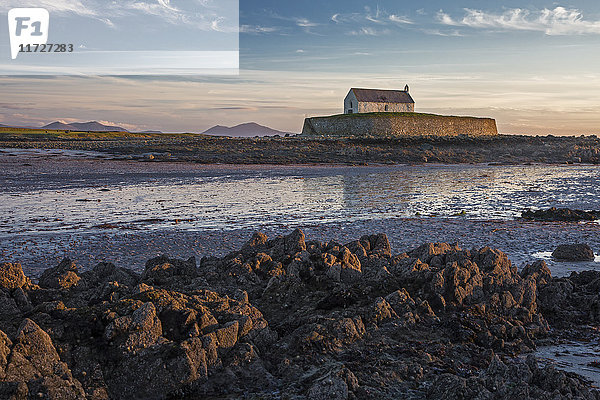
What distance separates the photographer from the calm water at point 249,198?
13672 mm

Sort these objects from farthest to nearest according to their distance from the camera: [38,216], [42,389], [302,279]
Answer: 1. [38,216]
2. [302,279]
3. [42,389]

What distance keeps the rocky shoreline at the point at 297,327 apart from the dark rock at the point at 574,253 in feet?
5.91

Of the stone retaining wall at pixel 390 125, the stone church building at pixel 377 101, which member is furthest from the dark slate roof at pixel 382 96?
the stone retaining wall at pixel 390 125

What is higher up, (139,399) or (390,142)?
(390,142)

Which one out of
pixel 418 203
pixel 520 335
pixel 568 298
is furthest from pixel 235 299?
pixel 418 203

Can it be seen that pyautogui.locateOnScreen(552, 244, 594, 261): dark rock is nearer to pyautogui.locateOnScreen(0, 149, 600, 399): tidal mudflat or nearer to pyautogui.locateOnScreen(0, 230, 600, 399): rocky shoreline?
pyautogui.locateOnScreen(0, 149, 600, 399): tidal mudflat

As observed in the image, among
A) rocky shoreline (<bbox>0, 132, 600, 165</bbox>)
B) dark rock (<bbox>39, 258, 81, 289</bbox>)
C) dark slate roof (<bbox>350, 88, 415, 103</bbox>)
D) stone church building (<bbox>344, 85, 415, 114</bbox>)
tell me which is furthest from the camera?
dark slate roof (<bbox>350, 88, 415, 103</bbox>)

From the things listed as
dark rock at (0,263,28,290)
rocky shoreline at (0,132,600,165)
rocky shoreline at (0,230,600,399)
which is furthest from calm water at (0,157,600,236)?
rocky shoreline at (0,132,600,165)

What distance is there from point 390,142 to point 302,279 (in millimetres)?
44394

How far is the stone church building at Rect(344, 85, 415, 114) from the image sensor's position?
244ft

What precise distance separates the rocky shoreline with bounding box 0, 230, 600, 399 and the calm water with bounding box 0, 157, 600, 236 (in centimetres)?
604

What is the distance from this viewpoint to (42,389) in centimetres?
416

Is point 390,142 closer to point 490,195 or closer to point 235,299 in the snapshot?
point 490,195

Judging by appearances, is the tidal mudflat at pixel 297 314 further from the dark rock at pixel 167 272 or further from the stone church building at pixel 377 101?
the stone church building at pixel 377 101
